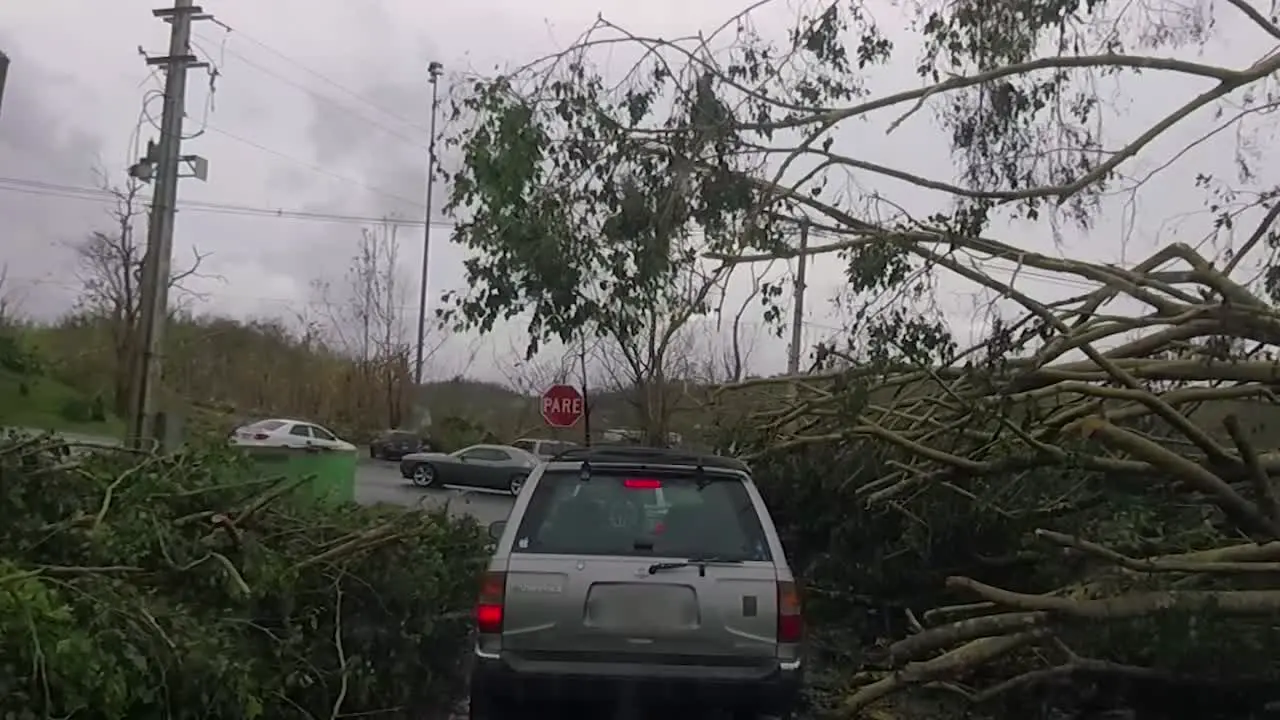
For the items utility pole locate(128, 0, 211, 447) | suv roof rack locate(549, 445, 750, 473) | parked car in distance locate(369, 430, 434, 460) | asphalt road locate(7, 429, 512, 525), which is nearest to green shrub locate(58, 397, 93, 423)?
asphalt road locate(7, 429, 512, 525)

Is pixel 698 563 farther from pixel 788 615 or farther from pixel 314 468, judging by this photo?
pixel 314 468

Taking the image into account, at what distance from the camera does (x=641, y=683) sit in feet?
17.9

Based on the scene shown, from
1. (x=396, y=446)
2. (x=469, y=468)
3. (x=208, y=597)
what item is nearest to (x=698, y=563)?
(x=208, y=597)

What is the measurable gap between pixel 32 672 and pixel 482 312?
6033mm

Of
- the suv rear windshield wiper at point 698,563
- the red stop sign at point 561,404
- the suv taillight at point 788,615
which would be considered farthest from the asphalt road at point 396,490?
the suv taillight at point 788,615

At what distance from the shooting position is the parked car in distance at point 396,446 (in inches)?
1479

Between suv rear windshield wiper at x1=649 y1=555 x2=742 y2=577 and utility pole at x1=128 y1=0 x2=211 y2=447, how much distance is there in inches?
537

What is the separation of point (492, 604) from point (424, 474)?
23.4m

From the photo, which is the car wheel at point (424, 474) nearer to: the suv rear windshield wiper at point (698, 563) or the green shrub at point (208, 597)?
→ the green shrub at point (208, 597)

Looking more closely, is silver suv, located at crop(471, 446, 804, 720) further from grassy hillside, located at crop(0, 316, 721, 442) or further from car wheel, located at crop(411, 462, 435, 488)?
grassy hillside, located at crop(0, 316, 721, 442)

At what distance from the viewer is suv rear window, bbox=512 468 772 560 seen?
18.7 feet

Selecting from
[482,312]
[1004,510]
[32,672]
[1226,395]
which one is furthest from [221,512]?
[1226,395]

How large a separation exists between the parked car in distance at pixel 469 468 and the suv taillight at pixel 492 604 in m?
22.7

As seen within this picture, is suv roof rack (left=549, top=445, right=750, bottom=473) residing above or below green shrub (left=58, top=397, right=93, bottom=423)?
below
